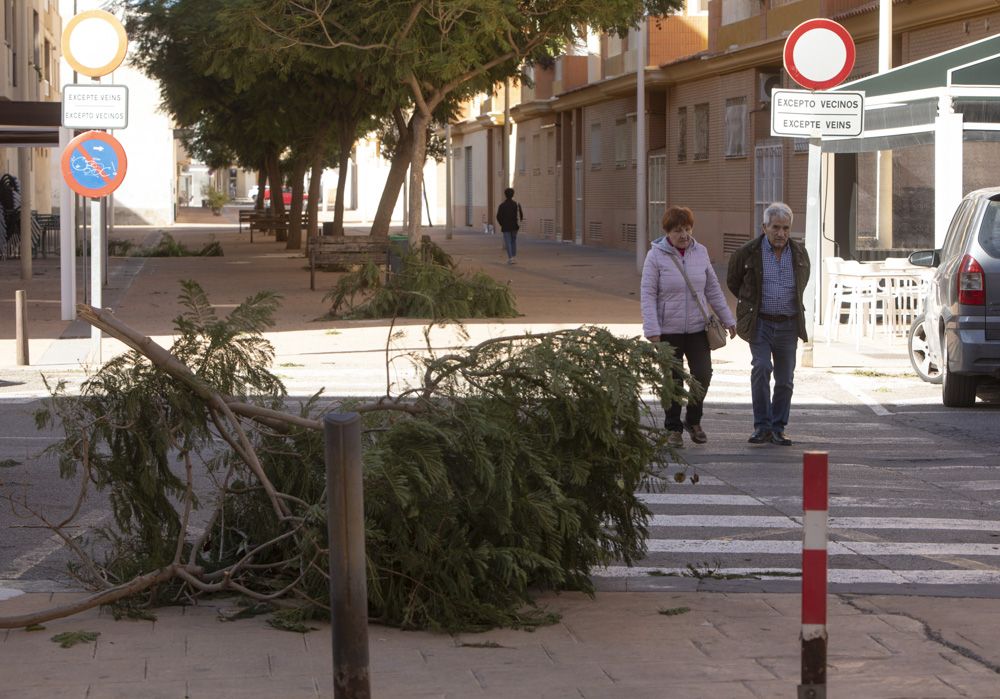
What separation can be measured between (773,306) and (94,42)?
734 cm

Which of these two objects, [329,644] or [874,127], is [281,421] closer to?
[329,644]

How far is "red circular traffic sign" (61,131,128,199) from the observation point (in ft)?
49.0

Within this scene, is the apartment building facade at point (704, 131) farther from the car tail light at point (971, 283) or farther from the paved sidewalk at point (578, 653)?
the paved sidewalk at point (578, 653)

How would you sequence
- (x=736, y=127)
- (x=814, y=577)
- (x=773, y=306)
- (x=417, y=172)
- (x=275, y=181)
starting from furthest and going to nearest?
1. (x=275, y=181)
2. (x=736, y=127)
3. (x=417, y=172)
4. (x=773, y=306)
5. (x=814, y=577)

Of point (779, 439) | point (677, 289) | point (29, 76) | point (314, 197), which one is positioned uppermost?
point (29, 76)

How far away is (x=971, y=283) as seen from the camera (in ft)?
41.5

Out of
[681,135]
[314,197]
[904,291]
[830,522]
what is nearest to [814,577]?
[830,522]

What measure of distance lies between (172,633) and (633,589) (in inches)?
78.4

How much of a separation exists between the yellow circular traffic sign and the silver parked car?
754 cm

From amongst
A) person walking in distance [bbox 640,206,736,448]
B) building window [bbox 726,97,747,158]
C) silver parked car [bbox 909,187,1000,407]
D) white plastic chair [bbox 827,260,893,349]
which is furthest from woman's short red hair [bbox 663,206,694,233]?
building window [bbox 726,97,747,158]

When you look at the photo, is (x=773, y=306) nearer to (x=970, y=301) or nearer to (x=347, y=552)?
(x=970, y=301)

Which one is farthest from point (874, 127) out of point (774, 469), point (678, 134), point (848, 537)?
point (678, 134)

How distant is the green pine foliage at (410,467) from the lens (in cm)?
596

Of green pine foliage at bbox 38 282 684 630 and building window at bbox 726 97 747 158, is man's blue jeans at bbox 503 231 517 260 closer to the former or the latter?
building window at bbox 726 97 747 158
